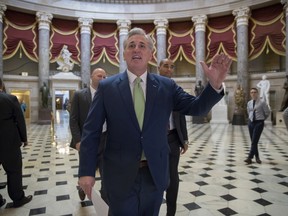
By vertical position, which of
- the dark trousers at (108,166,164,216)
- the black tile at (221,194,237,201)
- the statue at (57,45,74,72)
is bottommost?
the black tile at (221,194,237,201)

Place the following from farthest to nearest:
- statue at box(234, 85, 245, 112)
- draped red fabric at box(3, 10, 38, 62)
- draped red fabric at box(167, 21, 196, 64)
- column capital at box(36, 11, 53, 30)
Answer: draped red fabric at box(167, 21, 196, 64), column capital at box(36, 11, 53, 30), draped red fabric at box(3, 10, 38, 62), statue at box(234, 85, 245, 112)

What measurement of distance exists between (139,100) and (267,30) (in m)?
17.4

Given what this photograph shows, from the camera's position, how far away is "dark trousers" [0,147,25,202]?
312cm

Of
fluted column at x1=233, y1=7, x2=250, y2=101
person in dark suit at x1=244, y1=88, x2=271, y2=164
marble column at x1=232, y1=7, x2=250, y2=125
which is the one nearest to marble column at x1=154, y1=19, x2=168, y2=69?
marble column at x1=232, y1=7, x2=250, y2=125

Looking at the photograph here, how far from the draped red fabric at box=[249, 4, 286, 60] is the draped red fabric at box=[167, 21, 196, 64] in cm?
417

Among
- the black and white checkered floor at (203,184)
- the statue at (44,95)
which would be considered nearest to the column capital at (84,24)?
the statue at (44,95)

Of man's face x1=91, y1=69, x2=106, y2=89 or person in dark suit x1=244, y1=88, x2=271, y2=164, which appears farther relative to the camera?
person in dark suit x1=244, y1=88, x2=271, y2=164

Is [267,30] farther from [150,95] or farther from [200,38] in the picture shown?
[150,95]

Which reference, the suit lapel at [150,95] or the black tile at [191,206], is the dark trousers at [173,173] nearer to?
the black tile at [191,206]

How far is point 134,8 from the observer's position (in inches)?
737

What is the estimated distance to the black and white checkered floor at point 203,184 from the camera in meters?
3.14

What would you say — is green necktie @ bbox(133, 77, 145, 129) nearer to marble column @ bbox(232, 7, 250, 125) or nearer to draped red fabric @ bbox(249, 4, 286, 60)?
marble column @ bbox(232, 7, 250, 125)

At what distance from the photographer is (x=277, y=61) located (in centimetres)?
1831

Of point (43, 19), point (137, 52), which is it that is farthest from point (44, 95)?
point (137, 52)
